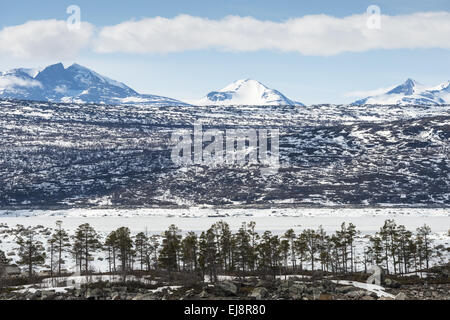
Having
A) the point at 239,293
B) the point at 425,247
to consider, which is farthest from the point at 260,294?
the point at 425,247

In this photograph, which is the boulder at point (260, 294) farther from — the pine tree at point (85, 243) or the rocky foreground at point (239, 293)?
the pine tree at point (85, 243)

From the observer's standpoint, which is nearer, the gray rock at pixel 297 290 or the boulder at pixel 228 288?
the gray rock at pixel 297 290

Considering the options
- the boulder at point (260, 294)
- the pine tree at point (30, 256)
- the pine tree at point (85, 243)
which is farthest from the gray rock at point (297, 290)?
the pine tree at point (30, 256)

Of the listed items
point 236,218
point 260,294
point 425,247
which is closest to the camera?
point 260,294

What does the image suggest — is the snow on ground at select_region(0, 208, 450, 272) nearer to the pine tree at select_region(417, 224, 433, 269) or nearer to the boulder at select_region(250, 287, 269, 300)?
the pine tree at select_region(417, 224, 433, 269)

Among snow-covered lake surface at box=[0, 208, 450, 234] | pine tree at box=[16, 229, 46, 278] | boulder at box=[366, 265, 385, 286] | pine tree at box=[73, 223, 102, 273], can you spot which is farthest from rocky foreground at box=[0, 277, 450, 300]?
snow-covered lake surface at box=[0, 208, 450, 234]

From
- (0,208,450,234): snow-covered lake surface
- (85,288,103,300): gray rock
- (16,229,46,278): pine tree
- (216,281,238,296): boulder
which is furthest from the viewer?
(0,208,450,234): snow-covered lake surface

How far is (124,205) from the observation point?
198 metres

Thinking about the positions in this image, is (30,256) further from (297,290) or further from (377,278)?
(377,278)

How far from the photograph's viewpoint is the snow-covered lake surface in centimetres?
12621

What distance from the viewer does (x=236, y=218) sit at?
151m

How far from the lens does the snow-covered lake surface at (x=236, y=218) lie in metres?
126
